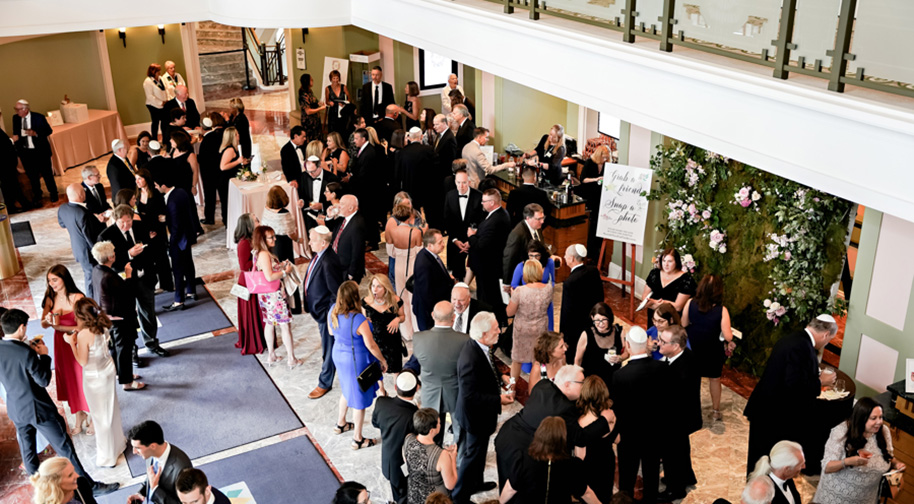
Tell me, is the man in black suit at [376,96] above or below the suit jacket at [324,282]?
above

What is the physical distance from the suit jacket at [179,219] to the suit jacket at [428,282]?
2.92m

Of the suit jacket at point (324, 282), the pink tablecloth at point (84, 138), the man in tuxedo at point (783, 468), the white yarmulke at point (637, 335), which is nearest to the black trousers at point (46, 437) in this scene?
the suit jacket at point (324, 282)

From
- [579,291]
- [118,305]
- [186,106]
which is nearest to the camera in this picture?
[579,291]

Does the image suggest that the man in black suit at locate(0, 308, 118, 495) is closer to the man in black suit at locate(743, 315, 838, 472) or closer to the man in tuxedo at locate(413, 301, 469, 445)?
the man in tuxedo at locate(413, 301, 469, 445)

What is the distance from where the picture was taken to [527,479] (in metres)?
4.80

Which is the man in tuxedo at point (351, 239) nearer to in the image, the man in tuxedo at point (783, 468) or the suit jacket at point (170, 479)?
the suit jacket at point (170, 479)

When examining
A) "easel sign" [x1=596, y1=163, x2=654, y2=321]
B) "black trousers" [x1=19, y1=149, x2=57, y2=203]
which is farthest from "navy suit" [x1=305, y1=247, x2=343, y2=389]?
"black trousers" [x1=19, y1=149, x2=57, y2=203]

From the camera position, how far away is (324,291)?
7.12 meters

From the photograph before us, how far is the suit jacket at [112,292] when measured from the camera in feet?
22.5

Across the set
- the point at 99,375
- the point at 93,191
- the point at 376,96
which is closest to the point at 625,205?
the point at 99,375

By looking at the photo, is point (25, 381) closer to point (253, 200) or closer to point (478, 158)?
point (253, 200)

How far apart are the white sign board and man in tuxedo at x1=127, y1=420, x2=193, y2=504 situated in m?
5.31

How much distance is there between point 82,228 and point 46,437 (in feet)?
8.61

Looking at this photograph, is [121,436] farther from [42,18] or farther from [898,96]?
[42,18]
